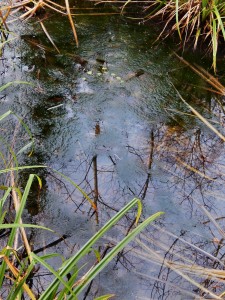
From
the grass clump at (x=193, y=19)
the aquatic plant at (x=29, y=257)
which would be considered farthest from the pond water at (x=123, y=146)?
the grass clump at (x=193, y=19)

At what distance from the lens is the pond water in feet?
7.07

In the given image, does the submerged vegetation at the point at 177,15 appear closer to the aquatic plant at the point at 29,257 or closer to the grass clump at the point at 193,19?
the grass clump at the point at 193,19

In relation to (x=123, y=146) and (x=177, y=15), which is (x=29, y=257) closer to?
(x=123, y=146)

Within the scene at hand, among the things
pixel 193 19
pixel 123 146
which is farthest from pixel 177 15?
pixel 123 146

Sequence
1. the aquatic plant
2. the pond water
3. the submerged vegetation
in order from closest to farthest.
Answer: the aquatic plant < the pond water < the submerged vegetation

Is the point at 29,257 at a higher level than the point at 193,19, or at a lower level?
lower

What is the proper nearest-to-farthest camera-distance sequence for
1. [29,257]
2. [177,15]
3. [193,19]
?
[29,257] < [177,15] < [193,19]

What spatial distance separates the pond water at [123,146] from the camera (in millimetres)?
2156

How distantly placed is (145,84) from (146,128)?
0.56 meters

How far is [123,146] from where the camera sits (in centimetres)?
283

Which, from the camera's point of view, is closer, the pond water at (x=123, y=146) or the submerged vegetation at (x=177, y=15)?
the pond water at (x=123, y=146)

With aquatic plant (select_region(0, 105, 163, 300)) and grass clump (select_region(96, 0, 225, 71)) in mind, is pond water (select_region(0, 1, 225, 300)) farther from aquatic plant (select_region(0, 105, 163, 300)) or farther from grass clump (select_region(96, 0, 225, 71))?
grass clump (select_region(96, 0, 225, 71))

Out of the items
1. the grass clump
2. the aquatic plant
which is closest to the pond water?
the aquatic plant

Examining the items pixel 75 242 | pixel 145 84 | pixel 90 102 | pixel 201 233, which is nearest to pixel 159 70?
pixel 145 84
